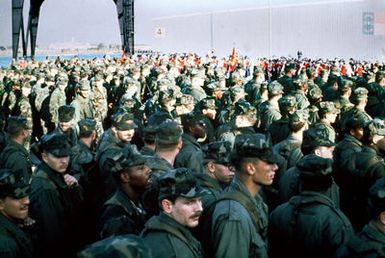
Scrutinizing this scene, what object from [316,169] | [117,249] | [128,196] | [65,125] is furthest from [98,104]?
[117,249]

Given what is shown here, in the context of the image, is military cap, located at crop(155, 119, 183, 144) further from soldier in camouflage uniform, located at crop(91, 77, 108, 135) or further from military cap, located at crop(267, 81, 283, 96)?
soldier in camouflage uniform, located at crop(91, 77, 108, 135)

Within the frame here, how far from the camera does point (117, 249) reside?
1.81m

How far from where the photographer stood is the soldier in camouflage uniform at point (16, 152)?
580cm

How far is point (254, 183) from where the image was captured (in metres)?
3.36

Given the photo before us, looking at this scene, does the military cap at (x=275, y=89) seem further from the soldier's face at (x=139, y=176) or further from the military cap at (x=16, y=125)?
the soldier's face at (x=139, y=176)

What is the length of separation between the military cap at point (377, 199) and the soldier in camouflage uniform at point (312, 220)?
51cm

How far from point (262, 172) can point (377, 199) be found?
817 mm

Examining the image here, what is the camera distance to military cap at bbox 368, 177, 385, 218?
2881mm

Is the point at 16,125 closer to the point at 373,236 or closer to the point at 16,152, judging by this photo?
the point at 16,152

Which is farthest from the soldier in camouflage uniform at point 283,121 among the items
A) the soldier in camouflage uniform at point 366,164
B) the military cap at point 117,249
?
the military cap at point 117,249

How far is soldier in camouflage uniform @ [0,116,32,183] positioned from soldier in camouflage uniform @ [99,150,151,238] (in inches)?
85.2

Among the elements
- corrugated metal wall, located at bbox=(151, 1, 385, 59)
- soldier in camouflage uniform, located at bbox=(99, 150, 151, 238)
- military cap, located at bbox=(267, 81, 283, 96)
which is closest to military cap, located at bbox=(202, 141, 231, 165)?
soldier in camouflage uniform, located at bbox=(99, 150, 151, 238)

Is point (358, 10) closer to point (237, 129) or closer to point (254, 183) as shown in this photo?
point (237, 129)

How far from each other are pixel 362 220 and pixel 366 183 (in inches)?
35.1
